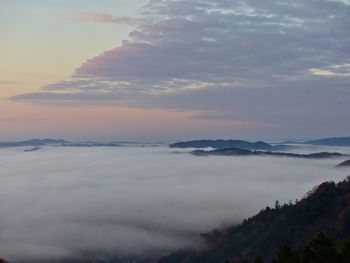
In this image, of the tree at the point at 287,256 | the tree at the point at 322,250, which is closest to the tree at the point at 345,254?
the tree at the point at 322,250

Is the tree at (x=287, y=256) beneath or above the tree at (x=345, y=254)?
beneath

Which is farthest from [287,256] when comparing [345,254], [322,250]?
[345,254]

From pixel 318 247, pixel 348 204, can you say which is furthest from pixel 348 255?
pixel 348 204

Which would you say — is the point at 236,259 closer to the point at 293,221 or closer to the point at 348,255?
the point at 293,221

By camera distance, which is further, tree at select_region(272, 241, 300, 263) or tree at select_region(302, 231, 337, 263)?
tree at select_region(272, 241, 300, 263)

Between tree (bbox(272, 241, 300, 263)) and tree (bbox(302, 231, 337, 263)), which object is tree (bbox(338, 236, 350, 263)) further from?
tree (bbox(272, 241, 300, 263))

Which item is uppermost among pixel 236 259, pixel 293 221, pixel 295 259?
pixel 295 259

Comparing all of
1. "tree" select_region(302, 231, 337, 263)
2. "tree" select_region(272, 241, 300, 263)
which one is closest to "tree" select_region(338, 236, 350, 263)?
"tree" select_region(302, 231, 337, 263)

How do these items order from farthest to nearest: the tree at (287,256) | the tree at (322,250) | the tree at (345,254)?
the tree at (287,256)
the tree at (345,254)
the tree at (322,250)

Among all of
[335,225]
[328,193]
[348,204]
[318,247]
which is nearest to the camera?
[318,247]

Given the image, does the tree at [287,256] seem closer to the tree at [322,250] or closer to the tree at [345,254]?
the tree at [322,250]

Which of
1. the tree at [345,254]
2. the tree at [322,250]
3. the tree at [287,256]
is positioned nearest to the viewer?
the tree at [322,250]
